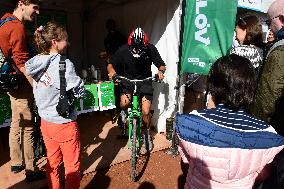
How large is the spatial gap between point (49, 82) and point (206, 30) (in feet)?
9.52

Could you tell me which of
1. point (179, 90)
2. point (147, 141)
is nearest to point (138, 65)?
point (179, 90)

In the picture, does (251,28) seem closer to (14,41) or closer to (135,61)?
(135,61)

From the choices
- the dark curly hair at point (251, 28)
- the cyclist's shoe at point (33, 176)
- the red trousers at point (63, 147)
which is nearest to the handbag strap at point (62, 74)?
the red trousers at point (63, 147)

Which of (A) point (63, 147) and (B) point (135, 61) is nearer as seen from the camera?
(A) point (63, 147)

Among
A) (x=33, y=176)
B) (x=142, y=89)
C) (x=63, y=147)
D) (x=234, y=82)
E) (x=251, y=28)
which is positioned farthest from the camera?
(x=142, y=89)

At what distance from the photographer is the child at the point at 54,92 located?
2.73 metres

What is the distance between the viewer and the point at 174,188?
400cm

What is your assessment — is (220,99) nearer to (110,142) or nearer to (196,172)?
(196,172)

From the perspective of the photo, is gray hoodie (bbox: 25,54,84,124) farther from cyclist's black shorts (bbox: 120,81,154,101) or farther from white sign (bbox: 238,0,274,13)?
white sign (bbox: 238,0,274,13)

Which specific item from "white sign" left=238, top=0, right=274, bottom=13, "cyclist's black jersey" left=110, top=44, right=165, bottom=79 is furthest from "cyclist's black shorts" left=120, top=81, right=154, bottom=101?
"white sign" left=238, top=0, right=274, bottom=13

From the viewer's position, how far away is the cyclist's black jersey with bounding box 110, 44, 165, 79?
4707mm

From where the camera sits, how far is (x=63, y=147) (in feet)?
9.59

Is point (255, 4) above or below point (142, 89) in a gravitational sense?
above

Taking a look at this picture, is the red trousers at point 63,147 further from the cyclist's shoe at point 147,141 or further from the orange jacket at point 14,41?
the cyclist's shoe at point 147,141
